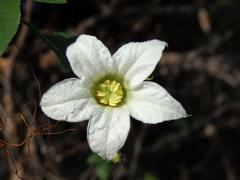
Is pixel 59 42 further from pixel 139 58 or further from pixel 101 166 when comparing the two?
pixel 101 166

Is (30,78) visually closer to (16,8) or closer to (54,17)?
(54,17)

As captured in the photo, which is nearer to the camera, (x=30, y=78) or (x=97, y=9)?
(x=30, y=78)

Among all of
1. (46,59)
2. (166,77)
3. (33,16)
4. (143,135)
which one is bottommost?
(143,135)

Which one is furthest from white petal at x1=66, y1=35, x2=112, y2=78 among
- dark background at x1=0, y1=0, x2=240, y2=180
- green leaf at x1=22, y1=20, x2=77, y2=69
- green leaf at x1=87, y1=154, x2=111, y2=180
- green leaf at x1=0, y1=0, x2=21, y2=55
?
dark background at x1=0, y1=0, x2=240, y2=180

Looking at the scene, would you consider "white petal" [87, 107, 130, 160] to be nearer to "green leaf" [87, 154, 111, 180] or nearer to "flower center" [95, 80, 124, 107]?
"flower center" [95, 80, 124, 107]

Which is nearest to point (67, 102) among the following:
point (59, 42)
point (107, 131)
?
point (107, 131)

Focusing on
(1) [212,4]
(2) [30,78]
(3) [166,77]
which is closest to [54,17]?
(2) [30,78]
